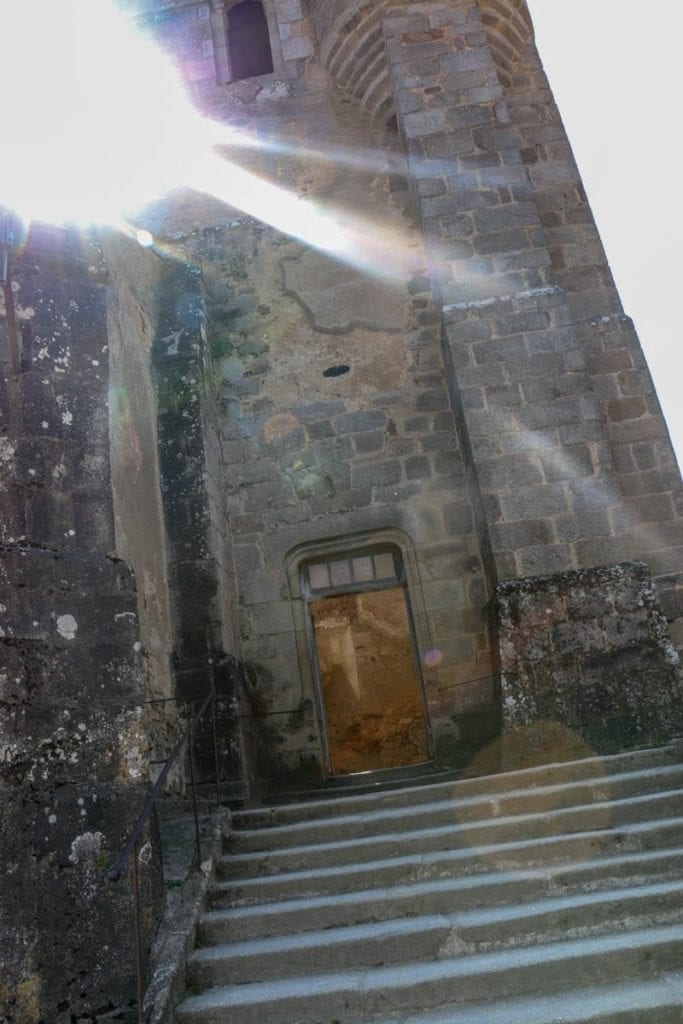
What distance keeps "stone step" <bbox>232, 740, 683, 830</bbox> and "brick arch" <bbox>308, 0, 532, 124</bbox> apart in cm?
606

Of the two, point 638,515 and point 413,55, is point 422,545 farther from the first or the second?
point 413,55

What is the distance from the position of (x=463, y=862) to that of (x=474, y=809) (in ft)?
1.42

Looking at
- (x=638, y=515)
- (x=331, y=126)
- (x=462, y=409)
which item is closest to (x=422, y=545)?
(x=462, y=409)

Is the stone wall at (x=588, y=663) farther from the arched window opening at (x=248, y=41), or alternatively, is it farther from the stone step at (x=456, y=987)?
the arched window opening at (x=248, y=41)

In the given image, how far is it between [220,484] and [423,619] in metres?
1.99

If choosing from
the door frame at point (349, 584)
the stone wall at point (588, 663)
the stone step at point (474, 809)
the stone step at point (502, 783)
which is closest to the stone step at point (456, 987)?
the stone step at point (474, 809)

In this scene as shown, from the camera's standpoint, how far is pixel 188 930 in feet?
10.9

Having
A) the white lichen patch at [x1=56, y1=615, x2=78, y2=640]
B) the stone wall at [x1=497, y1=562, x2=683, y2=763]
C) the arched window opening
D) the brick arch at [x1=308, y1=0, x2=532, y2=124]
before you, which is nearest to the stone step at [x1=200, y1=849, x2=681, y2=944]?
the stone wall at [x1=497, y1=562, x2=683, y2=763]

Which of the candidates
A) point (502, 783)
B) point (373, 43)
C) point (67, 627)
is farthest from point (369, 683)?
point (67, 627)

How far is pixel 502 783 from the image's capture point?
438 centimetres

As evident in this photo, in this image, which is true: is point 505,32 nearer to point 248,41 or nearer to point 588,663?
point 248,41

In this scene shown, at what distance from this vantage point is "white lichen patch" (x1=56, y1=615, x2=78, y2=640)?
3.15m

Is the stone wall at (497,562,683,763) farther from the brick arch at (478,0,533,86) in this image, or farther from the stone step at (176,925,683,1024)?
the brick arch at (478,0,533,86)

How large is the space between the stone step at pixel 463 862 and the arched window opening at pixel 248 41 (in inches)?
307
